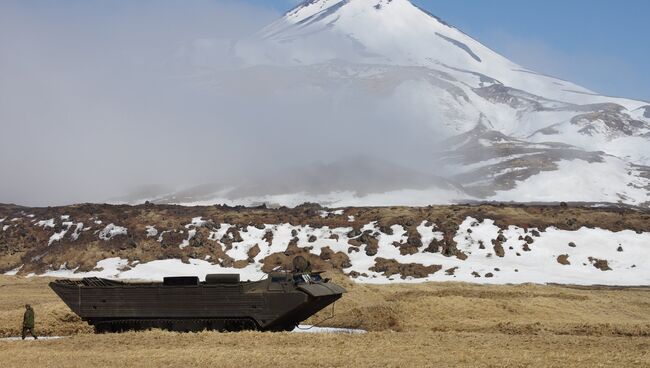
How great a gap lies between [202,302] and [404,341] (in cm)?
941

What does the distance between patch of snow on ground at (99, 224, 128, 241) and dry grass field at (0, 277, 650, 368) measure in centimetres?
4026

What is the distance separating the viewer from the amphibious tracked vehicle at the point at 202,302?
3203 centimetres

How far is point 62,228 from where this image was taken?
8175 cm

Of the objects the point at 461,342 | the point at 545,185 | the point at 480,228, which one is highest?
the point at 545,185

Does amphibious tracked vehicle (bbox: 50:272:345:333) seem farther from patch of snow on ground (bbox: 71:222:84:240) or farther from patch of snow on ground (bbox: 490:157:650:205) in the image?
patch of snow on ground (bbox: 490:157:650:205)

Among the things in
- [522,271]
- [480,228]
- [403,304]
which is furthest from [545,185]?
[403,304]

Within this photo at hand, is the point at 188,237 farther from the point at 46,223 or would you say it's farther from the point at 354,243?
the point at 46,223

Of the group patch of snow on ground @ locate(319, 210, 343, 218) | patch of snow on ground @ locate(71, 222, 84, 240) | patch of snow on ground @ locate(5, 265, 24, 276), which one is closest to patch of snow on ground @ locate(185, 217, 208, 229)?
patch of snow on ground @ locate(71, 222, 84, 240)

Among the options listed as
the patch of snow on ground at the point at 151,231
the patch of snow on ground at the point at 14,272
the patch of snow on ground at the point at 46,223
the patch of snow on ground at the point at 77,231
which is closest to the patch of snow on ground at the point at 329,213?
the patch of snow on ground at the point at 151,231

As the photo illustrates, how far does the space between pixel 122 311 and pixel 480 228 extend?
167 feet

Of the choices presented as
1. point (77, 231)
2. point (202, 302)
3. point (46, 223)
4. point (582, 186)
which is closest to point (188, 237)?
point (77, 231)

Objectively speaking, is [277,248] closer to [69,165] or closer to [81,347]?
[81,347]

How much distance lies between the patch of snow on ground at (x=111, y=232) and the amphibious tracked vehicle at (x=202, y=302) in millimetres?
46234

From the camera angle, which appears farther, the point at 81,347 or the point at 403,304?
the point at 403,304
